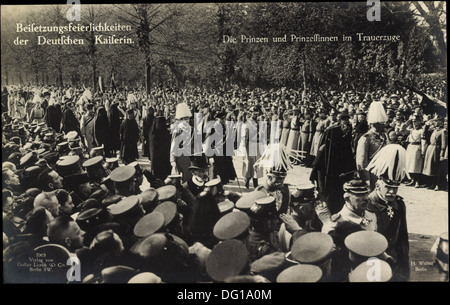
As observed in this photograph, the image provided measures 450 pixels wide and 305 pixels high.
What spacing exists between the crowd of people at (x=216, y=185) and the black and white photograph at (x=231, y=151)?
0.05 ft

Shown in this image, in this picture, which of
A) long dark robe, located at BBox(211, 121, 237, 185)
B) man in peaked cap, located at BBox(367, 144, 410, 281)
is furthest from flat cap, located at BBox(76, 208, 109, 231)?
man in peaked cap, located at BBox(367, 144, 410, 281)

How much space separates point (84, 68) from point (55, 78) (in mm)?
397

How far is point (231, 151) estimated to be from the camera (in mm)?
4535

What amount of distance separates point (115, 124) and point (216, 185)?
140cm

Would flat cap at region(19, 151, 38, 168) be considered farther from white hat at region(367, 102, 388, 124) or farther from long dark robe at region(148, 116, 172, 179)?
white hat at region(367, 102, 388, 124)

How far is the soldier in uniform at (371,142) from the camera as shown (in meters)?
4.47

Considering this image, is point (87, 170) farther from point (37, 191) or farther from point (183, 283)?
point (183, 283)

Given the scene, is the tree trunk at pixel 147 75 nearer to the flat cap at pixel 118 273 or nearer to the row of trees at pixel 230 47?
the row of trees at pixel 230 47

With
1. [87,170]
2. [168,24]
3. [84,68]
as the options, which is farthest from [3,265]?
[168,24]

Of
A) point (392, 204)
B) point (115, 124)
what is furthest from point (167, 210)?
point (392, 204)

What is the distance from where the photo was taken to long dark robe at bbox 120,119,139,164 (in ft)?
15.3

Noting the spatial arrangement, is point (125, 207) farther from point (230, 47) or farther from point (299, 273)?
point (230, 47)

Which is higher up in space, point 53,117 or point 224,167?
point 53,117

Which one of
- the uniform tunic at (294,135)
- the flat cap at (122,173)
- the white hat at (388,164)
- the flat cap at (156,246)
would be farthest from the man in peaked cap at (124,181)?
the white hat at (388,164)
